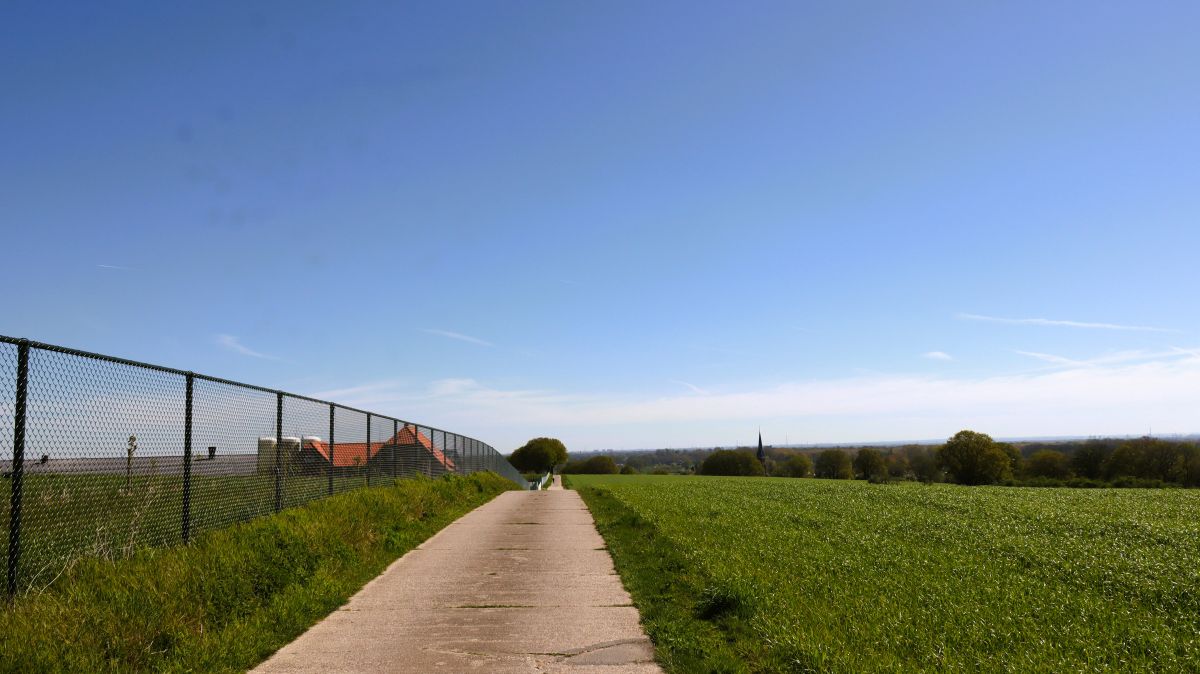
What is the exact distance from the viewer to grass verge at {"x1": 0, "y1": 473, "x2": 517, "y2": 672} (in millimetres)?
4535

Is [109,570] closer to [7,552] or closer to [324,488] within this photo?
[7,552]

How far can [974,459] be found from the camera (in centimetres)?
6744

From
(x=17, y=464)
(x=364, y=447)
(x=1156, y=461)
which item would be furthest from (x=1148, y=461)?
(x=17, y=464)

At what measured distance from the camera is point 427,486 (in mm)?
16656

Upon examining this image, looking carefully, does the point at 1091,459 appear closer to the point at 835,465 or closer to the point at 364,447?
the point at 835,465

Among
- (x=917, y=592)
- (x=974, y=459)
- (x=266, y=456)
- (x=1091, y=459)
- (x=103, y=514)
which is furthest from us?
(x=1091, y=459)

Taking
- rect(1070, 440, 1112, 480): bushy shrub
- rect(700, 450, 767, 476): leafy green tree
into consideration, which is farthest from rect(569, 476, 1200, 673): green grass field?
rect(700, 450, 767, 476): leafy green tree

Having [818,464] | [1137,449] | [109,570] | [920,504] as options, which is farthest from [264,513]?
[818,464]

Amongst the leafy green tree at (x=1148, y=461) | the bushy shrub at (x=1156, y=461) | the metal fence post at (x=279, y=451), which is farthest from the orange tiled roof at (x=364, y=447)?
the leafy green tree at (x=1148, y=461)

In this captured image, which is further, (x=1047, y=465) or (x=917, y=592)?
(x=1047, y=465)

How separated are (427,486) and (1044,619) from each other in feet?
43.7

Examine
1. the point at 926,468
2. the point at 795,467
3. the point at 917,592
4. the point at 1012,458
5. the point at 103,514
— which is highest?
the point at 103,514

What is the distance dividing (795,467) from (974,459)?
53.8m

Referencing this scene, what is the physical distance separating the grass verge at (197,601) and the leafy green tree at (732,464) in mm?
100851
